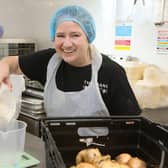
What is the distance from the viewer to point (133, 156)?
79cm

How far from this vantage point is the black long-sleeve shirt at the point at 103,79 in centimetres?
120

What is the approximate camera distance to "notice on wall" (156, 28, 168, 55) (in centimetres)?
171

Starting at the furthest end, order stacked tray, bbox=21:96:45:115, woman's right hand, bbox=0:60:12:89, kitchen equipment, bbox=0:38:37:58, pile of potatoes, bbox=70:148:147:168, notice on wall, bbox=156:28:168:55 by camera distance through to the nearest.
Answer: kitchen equipment, bbox=0:38:37:58 < stacked tray, bbox=21:96:45:115 < notice on wall, bbox=156:28:168:55 < woman's right hand, bbox=0:60:12:89 < pile of potatoes, bbox=70:148:147:168

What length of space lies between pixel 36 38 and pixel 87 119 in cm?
197

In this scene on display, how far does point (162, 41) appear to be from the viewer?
1.73 meters

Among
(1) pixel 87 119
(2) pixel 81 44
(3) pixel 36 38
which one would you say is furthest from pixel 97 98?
(3) pixel 36 38

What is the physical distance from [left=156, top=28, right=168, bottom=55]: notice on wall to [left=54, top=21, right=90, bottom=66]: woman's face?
0.65m

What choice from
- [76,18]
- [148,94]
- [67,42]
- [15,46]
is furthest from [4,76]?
[15,46]

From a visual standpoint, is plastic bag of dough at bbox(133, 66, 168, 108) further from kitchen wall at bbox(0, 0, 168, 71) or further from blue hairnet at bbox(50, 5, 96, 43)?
blue hairnet at bbox(50, 5, 96, 43)

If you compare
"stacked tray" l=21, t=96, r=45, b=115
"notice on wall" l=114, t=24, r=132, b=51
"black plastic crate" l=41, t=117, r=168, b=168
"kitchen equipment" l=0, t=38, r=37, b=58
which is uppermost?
"notice on wall" l=114, t=24, r=132, b=51

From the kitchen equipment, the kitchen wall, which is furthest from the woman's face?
the kitchen equipment

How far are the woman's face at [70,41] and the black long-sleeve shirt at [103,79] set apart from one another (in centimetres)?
9

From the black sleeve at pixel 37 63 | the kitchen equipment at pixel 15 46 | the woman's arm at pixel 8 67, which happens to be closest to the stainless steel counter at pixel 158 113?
the black sleeve at pixel 37 63

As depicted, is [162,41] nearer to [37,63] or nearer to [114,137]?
[37,63]
